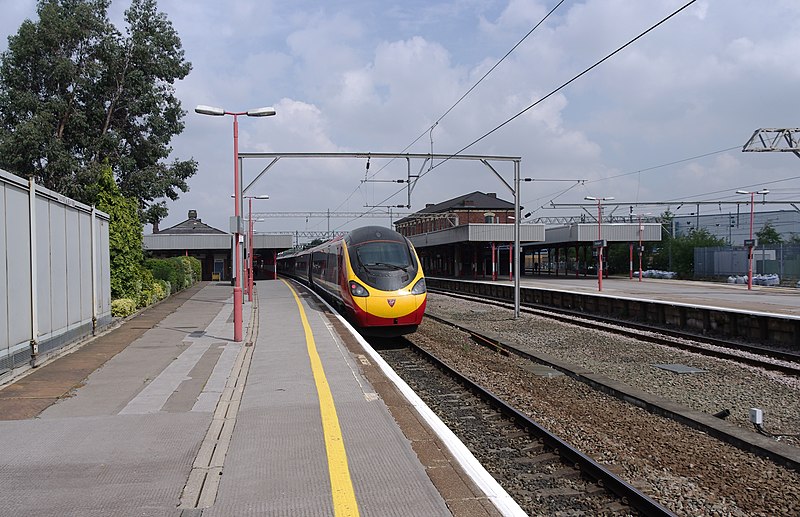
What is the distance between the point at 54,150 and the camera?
25.2m

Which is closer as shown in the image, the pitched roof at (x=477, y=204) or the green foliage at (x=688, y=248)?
the green foliage at (x=688, y=248)

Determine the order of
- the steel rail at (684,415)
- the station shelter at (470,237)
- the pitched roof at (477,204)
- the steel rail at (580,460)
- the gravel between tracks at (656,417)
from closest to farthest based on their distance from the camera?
the steel rail at (580,460) → the gravel between tracks at (656,417) → the steel rail at (684,415) → the station shelter at (470,237) → the pitched roof at (477,204)

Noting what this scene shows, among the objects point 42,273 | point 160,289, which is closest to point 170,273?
point 160,289

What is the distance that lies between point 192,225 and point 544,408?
201ft

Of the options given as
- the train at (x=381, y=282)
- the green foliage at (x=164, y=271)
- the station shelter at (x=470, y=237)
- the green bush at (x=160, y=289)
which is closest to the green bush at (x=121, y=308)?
the green bush at (x=160, y=289)

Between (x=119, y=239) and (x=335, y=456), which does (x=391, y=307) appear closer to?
(x=119, y=239)

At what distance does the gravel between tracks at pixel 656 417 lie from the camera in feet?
18.4

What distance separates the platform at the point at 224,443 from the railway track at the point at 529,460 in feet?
A: 2.71

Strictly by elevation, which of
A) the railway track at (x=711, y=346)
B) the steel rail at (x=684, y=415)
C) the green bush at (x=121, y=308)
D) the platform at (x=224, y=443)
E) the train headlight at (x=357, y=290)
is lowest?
the railway track at (x=711, y=346)

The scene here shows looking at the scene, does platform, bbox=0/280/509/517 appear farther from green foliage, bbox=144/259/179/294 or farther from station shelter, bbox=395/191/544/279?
station shelter, bbox=395/191/544/279

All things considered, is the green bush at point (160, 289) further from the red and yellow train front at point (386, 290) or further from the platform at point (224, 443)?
the platform at point (224, 443)

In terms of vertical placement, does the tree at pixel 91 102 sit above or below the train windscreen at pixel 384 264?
above

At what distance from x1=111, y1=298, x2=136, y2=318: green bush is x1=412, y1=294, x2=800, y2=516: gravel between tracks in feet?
26.3

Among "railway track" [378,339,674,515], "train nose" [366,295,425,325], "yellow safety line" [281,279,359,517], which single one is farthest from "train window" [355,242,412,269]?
"yellow safety line" [281,279,359,517]
